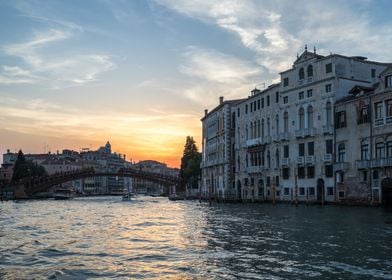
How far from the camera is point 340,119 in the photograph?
37156mm

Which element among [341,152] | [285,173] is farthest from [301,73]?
[285,173]

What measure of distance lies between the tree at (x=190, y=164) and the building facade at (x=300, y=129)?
21323 millimetres

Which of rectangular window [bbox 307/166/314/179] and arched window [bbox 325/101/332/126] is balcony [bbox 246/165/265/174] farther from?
arched window [bbox 325/101/332/126]

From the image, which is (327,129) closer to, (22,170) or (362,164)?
(362,164)

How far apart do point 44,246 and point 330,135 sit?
27344mm

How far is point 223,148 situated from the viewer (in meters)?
57.6

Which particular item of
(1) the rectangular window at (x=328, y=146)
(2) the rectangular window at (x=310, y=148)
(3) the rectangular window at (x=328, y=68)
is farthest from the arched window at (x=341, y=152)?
(3) the rectangular window at (x=328, y=68)

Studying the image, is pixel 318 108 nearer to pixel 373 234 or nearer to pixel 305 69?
pixel 305 69

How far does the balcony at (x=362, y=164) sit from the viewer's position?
1329 inches

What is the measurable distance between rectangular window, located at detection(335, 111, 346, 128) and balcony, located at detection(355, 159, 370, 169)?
323cm

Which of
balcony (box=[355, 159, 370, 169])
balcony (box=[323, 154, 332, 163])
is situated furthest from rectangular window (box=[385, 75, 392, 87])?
balcony (box=[323, 154, 332, 163])

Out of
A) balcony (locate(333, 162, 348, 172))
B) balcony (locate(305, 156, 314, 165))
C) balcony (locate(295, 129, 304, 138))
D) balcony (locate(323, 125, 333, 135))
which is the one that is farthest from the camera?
balcony (locate(295, 129, 304, 138))

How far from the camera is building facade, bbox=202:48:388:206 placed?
38.1 m

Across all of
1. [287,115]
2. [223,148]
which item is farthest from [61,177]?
[287,115]
